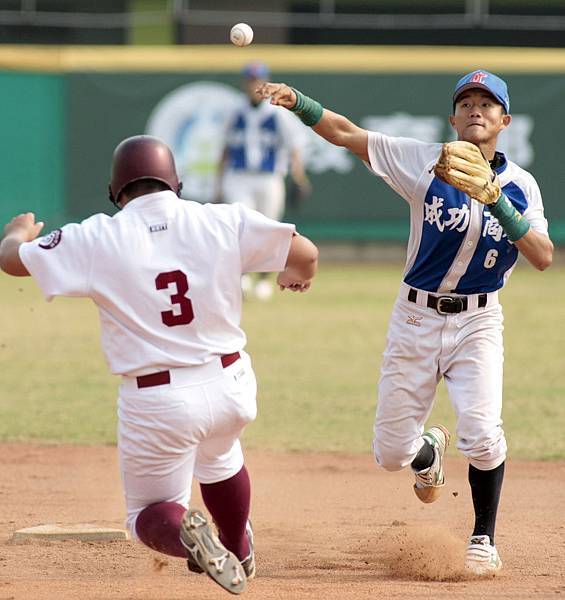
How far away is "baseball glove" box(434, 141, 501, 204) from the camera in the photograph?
4.62 metres

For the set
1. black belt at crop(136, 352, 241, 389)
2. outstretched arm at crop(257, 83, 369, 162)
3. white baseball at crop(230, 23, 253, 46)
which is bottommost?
black belt at crop(136, 352, 241, 389)

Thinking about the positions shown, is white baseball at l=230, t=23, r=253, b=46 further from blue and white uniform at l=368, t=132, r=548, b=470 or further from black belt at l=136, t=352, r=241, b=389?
black belt at l=136, t=352, r=241, b=389

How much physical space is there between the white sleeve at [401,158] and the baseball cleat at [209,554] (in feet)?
6.33

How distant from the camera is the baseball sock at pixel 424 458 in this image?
553 cm

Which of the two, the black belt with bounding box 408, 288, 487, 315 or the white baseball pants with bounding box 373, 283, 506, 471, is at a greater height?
the black belt with bounding box 408, 288, 487, 315

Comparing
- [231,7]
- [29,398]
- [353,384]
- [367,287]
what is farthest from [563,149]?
[29,398]

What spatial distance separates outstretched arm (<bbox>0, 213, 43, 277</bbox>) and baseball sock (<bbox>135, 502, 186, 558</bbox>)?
93 centimetres

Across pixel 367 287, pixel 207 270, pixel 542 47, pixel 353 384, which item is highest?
pixel 207 270

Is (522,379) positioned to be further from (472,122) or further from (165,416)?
(165,416)

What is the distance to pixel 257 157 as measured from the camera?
14.3 m

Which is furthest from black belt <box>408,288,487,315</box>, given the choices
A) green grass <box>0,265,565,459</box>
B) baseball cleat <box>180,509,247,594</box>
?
green grass <box>0,265,565,459</box>

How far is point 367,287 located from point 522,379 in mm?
6085

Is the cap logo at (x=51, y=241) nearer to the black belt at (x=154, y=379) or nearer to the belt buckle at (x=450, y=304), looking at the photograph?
the black belt at (x=154, y=379)

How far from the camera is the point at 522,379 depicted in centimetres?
993
